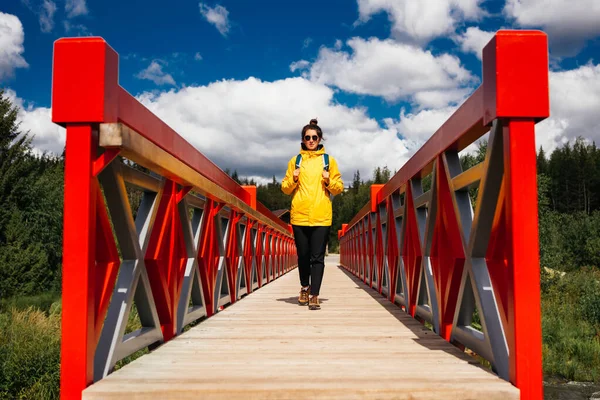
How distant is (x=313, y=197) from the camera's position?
15.6ft

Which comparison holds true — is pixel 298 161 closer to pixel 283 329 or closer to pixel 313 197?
pixel 313 197

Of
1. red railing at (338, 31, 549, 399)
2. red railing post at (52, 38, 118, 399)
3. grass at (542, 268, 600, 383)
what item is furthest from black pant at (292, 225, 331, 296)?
grass at (542, 268, 600, 383)

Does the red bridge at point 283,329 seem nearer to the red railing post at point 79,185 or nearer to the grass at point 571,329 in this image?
the red railing post at point 79,185

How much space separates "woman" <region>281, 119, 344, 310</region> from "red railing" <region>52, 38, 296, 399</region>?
4.68 ft

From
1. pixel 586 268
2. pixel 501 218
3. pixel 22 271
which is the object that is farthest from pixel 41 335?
pixel 586 268

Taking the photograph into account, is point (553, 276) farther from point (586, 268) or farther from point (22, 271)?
point (22, 271)

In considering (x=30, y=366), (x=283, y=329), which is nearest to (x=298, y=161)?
(x=283, y=329)

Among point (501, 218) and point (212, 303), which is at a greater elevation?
point (501, 218)

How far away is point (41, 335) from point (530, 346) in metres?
10.2

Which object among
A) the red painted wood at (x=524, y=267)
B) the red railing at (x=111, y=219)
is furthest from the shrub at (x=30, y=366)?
the red painted wood at (x=524, y=267)

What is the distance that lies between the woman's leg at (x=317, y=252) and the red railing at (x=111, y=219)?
59.7 inches

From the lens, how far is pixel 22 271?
90.4 feet

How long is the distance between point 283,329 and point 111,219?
1684mm

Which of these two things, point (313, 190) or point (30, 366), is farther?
point (30, 366)
